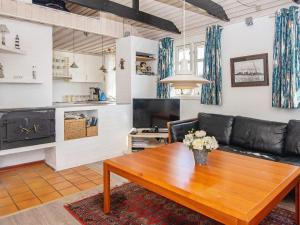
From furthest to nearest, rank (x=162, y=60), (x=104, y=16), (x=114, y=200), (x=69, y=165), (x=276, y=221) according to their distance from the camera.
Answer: (x=162, y=60), (x=104, y=16), (x=69, y=165), (x=114, y=200), (x=276, y=221)

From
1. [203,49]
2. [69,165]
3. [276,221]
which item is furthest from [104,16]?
[276,221]

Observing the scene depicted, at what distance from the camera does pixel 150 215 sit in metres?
2.31

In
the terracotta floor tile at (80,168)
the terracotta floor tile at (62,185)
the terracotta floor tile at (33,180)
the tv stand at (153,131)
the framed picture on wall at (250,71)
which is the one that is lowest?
the terracotta floor tile at (62,185)

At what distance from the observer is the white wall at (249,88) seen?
3494 millimetres

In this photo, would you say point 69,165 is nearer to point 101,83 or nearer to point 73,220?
point 73,220

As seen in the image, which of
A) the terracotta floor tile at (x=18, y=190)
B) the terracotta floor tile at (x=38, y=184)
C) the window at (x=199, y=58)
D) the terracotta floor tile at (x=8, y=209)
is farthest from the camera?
the window at (x=199, y=58)

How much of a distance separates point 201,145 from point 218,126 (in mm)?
1898

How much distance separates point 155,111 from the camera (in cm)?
449

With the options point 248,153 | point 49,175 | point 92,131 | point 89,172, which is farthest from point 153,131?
point 49,175

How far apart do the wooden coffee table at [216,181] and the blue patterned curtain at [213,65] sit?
5.52 ft

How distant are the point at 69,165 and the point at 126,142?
123 centimetres

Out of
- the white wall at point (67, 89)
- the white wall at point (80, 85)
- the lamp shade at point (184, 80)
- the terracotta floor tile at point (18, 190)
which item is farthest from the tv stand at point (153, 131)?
the white wall at point (67, 89)

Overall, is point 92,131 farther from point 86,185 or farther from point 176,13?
point 176,13

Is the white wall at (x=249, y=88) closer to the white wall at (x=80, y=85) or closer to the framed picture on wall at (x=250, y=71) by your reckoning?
the framed picture on wall at (x=250, y=71)
